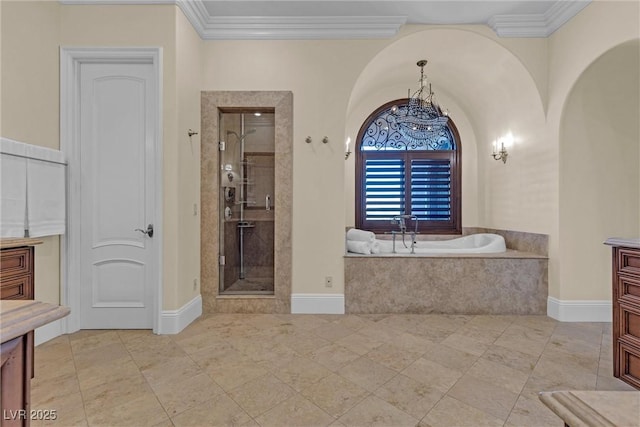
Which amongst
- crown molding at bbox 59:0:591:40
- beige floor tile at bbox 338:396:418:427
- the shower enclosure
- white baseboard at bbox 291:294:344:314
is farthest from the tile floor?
crown molding at bbox 59:0:591:40

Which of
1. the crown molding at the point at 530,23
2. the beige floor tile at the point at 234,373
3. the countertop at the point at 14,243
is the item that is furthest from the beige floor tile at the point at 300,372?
the crown molding at the point at 530,23

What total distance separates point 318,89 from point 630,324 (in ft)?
10.5

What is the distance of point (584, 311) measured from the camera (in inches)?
122

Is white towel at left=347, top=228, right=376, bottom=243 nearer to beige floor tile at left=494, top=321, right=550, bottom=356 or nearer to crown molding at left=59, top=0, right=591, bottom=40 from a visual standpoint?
beige floor tile at left=494, top=321, right=550, bottom=356

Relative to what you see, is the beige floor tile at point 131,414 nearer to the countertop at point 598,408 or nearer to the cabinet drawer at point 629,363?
the countertop at point 598,408

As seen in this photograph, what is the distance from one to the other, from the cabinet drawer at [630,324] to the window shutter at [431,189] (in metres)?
2.93

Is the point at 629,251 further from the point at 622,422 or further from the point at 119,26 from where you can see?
the point at 119,26

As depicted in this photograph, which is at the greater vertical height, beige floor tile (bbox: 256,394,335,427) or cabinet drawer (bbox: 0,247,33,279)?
cabinet drawer (bbox: 0,247,33,279)

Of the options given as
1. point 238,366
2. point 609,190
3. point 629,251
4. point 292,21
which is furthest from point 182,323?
point 609,190

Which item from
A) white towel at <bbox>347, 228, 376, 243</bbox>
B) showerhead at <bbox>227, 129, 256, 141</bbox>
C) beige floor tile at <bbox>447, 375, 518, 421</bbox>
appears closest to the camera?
beige floor tile at <bbox>447, 375, 518, 421</bbox>

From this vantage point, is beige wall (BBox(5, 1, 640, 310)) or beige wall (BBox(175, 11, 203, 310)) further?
beige wall (BBox(175, 11, 203, 310))

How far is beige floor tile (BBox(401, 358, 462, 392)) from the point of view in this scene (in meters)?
1.99

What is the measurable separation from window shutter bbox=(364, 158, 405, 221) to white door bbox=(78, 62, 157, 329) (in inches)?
121

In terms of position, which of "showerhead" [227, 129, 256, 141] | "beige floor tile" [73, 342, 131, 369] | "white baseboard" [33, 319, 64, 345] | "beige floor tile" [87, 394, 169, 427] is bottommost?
"beige floor tile" [87, 394, 169, 427]
